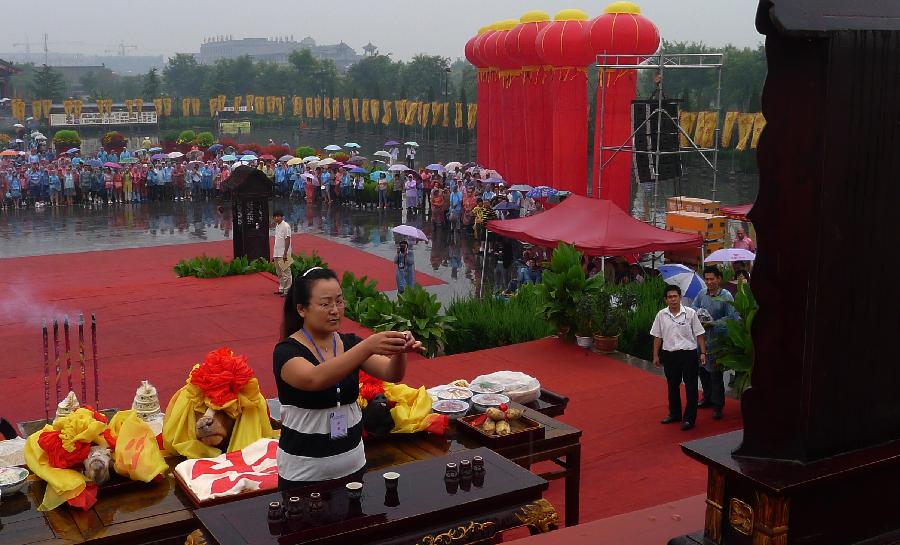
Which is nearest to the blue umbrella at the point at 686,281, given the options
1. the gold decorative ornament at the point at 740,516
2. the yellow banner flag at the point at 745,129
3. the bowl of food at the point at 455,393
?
the bowl of food at the point at 455,393

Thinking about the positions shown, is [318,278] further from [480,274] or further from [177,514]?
[480,274]

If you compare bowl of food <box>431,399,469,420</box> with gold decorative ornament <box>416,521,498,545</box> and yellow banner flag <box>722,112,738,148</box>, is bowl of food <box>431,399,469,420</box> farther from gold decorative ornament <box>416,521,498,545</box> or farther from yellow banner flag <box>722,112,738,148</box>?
yellow banner flag <box>722,112,738,148</box>

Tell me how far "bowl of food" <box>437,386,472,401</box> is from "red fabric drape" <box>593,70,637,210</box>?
1205 centimetres

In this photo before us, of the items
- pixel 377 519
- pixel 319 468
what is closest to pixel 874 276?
pixel 377 519

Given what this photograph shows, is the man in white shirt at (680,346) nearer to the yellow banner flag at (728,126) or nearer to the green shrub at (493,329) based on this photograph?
the green shrub at (493,329)

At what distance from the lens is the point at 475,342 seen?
11.4m

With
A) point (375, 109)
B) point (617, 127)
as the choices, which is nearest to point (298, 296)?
point (617, 127)

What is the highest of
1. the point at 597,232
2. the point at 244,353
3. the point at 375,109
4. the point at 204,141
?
the point at 375,109

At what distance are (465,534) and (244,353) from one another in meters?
7.74

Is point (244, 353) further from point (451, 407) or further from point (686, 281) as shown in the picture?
point (451, 407)

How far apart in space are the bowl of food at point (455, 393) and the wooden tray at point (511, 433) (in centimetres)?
32

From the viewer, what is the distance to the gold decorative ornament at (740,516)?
3.25 meters

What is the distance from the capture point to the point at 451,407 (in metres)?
6.02

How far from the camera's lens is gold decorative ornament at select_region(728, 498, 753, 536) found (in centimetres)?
325
